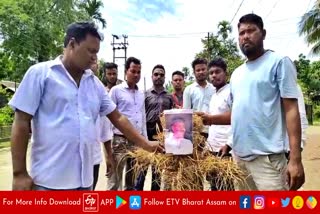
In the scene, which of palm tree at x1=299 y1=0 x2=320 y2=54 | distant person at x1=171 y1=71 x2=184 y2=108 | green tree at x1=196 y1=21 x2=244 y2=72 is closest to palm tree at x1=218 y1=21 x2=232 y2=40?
green tree at x1=196 y1=21 x2=244 y2=72

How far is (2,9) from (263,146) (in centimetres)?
1505

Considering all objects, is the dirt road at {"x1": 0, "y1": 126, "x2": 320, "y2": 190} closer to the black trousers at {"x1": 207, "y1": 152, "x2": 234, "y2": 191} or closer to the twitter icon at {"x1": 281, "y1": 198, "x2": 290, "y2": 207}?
the black trousers at {"x1": 207, "y1": 152, "x2": 234, "y2": 191}

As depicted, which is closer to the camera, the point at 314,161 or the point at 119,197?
the point at 119,197

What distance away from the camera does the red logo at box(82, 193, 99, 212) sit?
7.32 feet

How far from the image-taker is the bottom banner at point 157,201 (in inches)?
86.5

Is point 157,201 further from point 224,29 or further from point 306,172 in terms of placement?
point 224,29

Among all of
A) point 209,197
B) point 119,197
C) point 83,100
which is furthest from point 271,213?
point 83,100

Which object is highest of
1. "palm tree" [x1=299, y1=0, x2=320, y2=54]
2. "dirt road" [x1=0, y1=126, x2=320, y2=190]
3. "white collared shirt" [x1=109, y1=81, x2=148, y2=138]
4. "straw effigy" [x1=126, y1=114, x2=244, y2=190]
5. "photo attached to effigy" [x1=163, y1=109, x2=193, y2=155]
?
"palm tree" [x1=299, y1=0, x2=320, y2=54]

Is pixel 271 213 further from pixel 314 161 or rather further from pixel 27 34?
pixel 27 34

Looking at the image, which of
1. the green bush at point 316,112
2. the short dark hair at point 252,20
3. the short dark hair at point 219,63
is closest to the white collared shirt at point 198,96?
the short dark hair at point 219,63

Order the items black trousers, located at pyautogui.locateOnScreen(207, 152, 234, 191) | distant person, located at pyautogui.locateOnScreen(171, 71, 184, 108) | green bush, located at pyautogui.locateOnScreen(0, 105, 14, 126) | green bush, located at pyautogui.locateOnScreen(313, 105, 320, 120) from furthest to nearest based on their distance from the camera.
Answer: green bush, located at pyautogui.locateOnScreen(313, 105, 320, 120) → green bush, located at pyautogui.locateOnScreen(0, 105, 14, 126) → distant person, located at pyautogui.locateOnScreen(171, 71, 184, 108) → black trousers, located at pyautogui.locateOnScreen(207, 152, 234, 191)

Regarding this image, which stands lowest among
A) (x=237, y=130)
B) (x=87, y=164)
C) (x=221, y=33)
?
(x=87, y=164)

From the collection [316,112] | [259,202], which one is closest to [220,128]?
[259,202]

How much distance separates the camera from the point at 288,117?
2555mm
